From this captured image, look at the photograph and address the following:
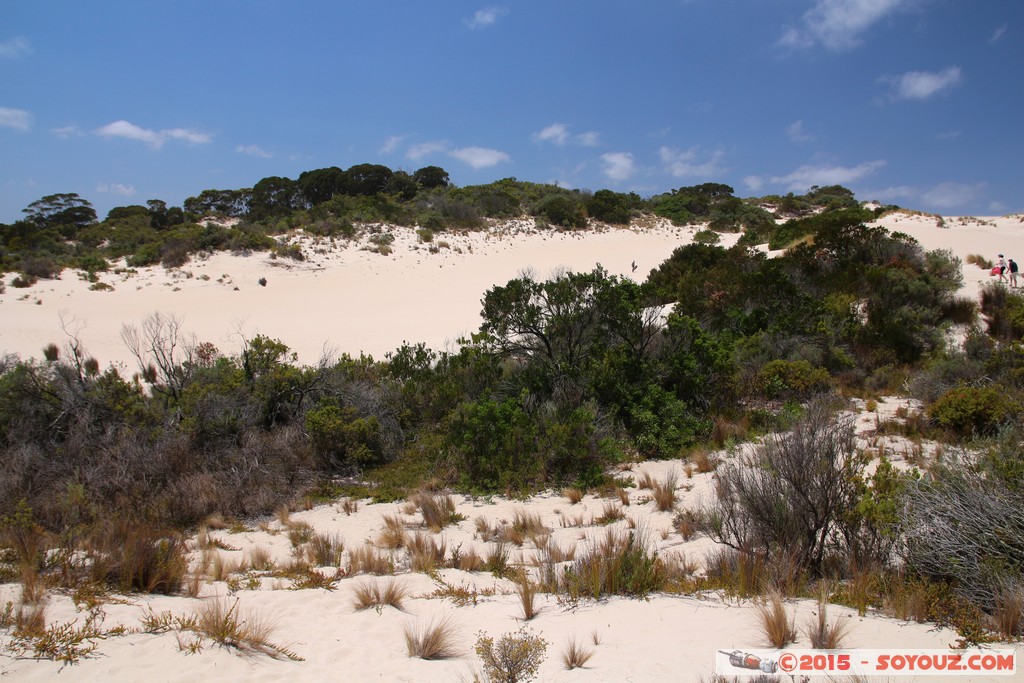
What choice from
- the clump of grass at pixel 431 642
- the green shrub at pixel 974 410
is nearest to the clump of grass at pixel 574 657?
the clump of grass at pixel 431 642

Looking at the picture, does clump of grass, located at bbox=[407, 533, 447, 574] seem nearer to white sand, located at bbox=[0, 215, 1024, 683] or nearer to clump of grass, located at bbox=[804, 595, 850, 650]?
white sand, located at bbox=[0, 215, 1024, 683]

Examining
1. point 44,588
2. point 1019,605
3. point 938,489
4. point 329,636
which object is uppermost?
point 938,489

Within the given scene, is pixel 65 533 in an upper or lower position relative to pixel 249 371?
lower

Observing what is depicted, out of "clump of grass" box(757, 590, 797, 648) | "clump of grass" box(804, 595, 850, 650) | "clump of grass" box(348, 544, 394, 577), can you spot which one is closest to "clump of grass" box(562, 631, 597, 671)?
"clump of grass" box(757, 590, 797, 648)

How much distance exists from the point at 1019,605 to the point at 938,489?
127 cm

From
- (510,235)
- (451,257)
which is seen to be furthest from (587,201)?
(451,257)

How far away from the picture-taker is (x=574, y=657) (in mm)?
3629

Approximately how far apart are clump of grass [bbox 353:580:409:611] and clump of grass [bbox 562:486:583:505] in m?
3.22

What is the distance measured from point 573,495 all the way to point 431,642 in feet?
13.4

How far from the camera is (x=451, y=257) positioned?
29.4 meters

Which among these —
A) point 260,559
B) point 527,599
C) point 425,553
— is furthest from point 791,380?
point 260,559

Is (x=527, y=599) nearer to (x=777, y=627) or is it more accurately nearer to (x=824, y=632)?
(x=777, y=627)

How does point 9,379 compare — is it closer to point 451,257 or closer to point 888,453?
point 888,453

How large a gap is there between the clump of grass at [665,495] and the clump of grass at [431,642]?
145 inches
